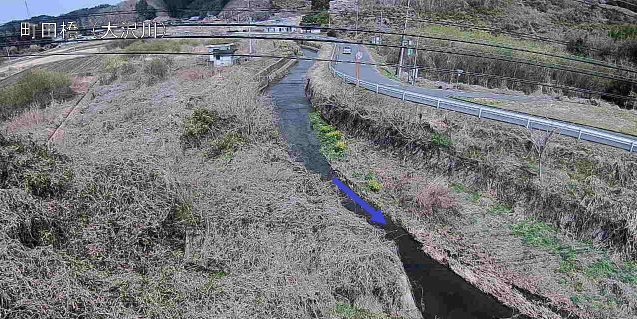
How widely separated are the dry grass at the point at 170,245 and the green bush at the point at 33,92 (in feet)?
58.4

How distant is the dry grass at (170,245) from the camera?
294 inches

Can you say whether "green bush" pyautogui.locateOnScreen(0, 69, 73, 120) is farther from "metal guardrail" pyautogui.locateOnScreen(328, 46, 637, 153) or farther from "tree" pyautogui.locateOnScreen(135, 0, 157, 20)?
"metal guardrail" pyautogui.locateOnScreen(328, 46, 637, 153)

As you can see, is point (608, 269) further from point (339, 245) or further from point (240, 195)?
point (240, 195)

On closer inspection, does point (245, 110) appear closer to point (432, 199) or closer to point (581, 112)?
point (432, 199)

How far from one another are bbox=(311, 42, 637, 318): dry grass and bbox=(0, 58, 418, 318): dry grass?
10.3 ft

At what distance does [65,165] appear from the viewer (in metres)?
10.4

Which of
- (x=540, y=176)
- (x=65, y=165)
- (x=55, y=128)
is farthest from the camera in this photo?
(x=55, y=128)

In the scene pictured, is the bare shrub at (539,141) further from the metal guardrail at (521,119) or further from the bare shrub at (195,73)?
the bare shrub at (195,73)

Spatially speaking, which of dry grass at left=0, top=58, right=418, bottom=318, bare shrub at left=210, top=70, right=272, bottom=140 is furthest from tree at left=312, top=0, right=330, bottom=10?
dry grass at left=0, top=58, right=418, bottom=318

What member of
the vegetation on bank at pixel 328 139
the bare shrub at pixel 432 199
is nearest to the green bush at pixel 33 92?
the vegetation on bank at pixel 328 139

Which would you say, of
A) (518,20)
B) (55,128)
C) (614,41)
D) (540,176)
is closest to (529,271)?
(540,176)

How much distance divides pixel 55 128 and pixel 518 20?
→ 4737 centimetres

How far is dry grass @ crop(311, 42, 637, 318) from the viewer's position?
1086 centimetres

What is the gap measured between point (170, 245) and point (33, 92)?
961 inches
